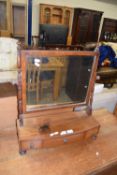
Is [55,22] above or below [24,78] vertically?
above

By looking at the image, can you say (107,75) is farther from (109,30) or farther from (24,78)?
(109,30)

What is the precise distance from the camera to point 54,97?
0.83 m

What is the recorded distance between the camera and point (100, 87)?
1.32m

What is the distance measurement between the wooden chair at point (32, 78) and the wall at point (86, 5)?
9.82 feet

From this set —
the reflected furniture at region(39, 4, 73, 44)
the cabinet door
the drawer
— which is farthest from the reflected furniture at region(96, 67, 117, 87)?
the cabinet door

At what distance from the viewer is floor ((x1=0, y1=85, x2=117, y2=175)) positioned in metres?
0.69

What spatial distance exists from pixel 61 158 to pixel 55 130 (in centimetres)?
14

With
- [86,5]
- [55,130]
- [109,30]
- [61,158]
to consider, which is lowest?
[61,158]

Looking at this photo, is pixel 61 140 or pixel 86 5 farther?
pixel 86 5

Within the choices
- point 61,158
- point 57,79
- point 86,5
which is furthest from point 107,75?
point 86,5

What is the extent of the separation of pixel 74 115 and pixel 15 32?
284 centimetres

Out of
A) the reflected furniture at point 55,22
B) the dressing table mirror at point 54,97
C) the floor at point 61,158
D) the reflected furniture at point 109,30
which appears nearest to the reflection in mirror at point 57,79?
the dressing table mirror at point 54,97

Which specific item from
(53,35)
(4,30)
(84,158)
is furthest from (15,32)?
(84,158)

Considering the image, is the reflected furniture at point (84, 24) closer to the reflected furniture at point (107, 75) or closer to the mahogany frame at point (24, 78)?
the reflected furniture at point (107, 75)
